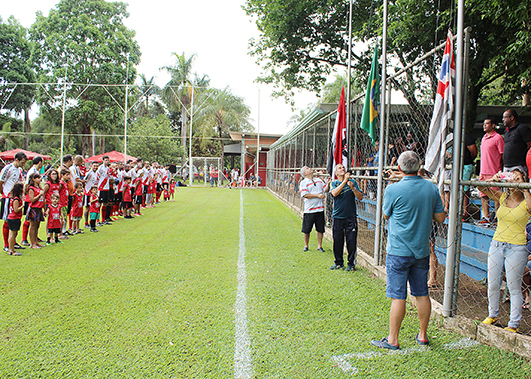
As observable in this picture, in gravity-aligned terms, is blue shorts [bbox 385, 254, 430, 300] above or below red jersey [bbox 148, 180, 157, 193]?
below

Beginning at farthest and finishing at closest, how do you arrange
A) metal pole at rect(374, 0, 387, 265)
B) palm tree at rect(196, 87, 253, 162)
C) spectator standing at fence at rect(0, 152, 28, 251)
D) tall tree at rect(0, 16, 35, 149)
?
palm tree at rect(196, 87, 253, 162) → tall tree at rect(0, 16, 35, 149) → spectator standing at fence at rect(0, 152, 28, 251) → metal pole at rect(374, 0, 387, 265)

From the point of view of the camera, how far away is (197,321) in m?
4.04

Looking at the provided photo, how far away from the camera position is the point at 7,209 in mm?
7465

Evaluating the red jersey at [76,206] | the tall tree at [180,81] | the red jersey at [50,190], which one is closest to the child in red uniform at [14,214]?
the red jersey at [50,190]

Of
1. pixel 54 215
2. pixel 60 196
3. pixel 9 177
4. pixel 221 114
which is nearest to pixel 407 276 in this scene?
pixel 54 215

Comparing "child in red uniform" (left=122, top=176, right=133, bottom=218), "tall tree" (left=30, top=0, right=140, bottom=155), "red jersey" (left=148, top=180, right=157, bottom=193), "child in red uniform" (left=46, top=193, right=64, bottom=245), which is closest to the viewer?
"child in red uniform" (left=46, top=193, right=64, bottom=245)

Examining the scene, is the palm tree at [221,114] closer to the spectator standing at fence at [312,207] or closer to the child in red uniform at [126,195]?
the child in red uniform at [126,195]

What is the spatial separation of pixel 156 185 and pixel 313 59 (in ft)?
30.6

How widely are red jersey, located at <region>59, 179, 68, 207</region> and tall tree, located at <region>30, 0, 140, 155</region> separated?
29747 millimetres

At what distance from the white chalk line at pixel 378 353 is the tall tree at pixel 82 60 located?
3617 centimetres

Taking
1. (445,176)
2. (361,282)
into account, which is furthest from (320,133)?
(445,176)

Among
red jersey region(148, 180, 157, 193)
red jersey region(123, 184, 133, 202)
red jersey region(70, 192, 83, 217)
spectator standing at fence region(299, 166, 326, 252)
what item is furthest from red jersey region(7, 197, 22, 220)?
red jersey region(148, 180, 157, 193)

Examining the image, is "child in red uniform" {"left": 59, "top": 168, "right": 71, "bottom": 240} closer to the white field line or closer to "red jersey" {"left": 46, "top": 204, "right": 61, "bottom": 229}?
"red jersey" {"left": 46, "top": 204, "right": 61, "bottom": 229}

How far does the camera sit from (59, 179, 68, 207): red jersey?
808cm
